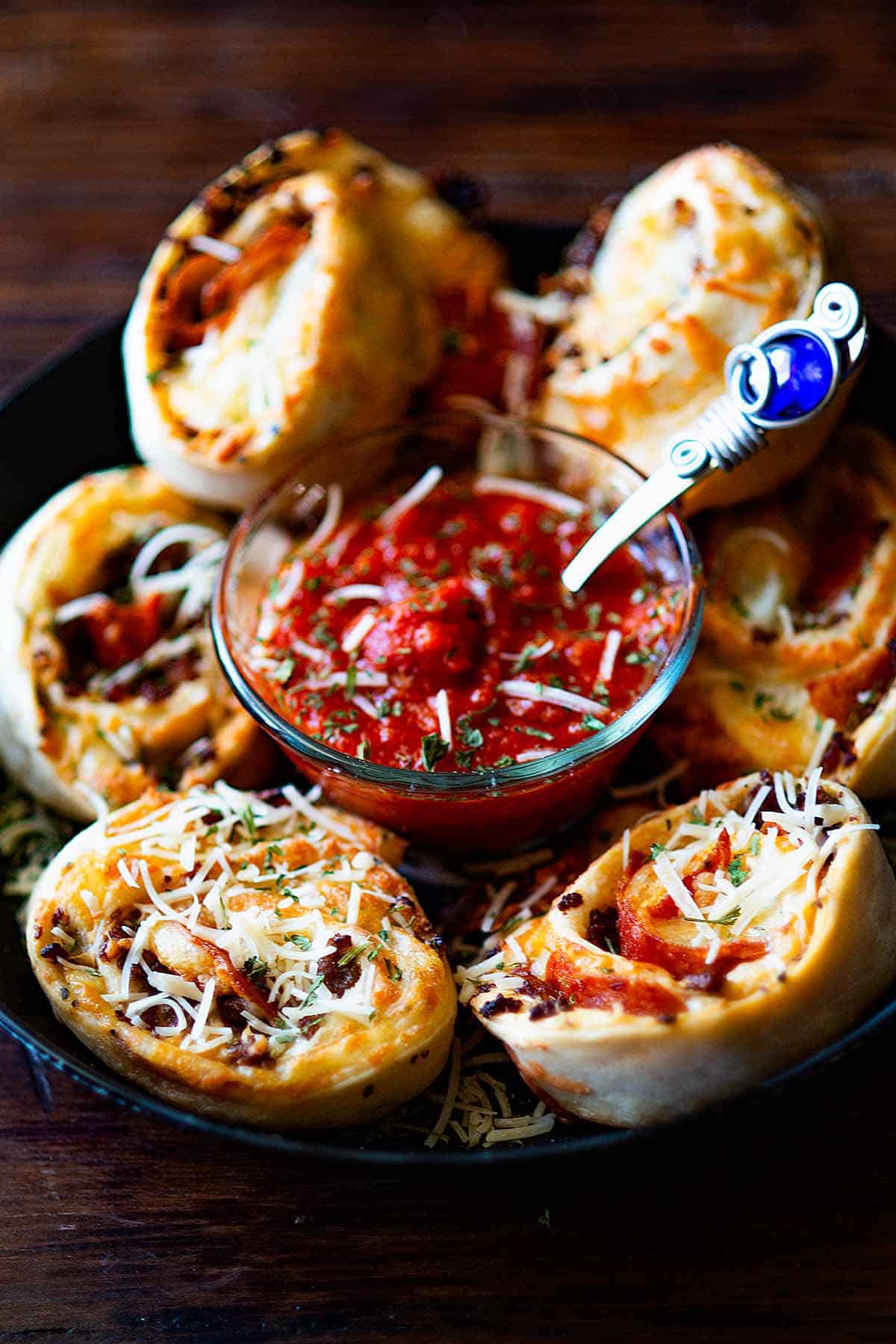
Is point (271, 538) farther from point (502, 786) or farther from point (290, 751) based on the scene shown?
point (502, 786)

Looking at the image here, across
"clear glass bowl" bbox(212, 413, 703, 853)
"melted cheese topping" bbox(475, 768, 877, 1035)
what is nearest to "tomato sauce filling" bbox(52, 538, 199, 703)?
"clear glass bowl" bbox(212, 413, 703, 853)

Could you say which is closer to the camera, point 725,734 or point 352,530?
point 725,734

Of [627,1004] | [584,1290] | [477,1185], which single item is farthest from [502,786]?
[584,1290]

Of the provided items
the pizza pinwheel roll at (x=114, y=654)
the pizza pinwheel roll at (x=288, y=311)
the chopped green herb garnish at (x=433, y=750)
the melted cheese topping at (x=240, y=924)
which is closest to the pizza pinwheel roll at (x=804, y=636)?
the chopped green herb garnish at (x=433, y=750)

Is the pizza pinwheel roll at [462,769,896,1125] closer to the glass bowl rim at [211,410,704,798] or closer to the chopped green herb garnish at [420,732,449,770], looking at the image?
the glass bowl rim at [211,410,704,798]

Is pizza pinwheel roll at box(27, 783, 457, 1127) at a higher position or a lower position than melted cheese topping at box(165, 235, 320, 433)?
lower
